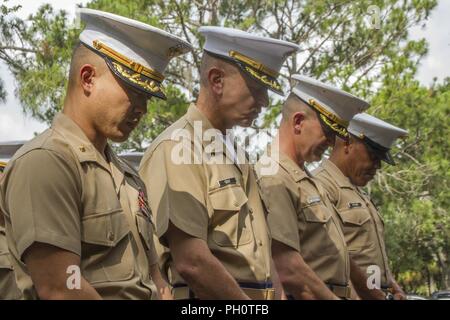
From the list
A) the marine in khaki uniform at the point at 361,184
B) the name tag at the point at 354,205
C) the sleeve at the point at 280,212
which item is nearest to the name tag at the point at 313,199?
the sleeve at the point at 280,212

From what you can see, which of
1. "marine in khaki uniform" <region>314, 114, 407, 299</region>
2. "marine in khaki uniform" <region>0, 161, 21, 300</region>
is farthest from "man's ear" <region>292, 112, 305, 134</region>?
"marine in khaki uniform" <region>0, 161, 21, 300</region>

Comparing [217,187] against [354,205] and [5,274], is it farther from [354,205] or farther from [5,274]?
[354,205]

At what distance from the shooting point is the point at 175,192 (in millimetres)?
4168

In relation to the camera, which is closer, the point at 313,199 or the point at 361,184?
the point at 313,199

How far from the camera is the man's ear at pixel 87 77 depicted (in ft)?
11.7

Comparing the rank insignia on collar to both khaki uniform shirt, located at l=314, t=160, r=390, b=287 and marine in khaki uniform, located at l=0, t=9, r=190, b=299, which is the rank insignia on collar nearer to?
marine in khaki uniform, located at l=0, t=9, r=190, b=299

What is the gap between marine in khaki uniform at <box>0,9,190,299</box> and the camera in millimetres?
3148

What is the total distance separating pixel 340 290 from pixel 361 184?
5.01 ft

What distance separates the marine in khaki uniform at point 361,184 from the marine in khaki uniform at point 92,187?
295 cm

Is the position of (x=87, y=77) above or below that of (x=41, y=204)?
above

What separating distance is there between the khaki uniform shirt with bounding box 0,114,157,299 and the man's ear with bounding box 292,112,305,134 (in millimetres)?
2337

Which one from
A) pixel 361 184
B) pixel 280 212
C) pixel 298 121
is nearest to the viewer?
pixel 280 212

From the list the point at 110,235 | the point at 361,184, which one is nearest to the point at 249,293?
the point at 110,235
